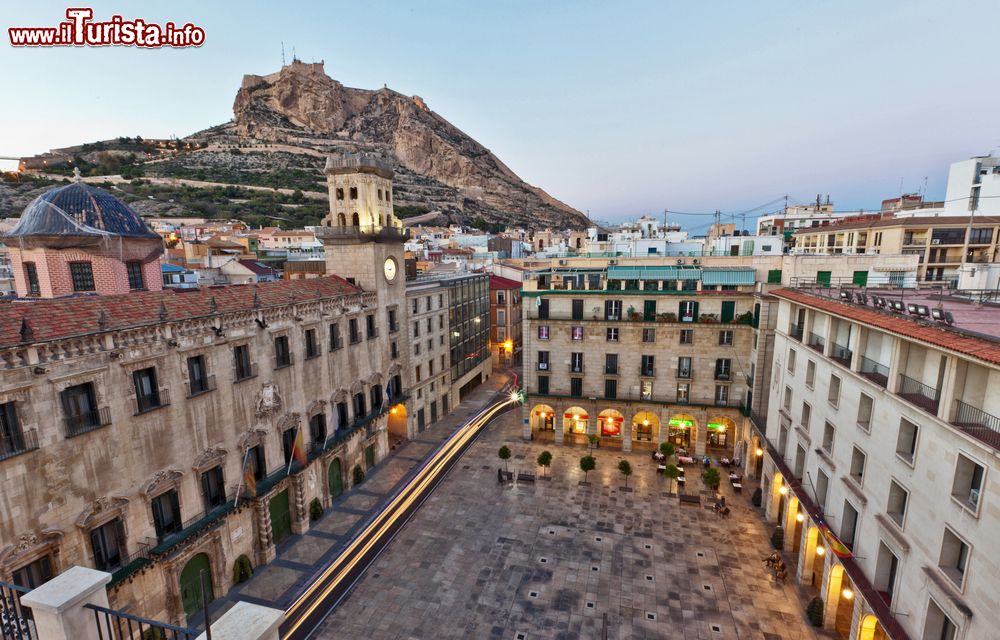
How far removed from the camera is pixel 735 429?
45.0 m

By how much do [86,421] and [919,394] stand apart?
35471 millimetres

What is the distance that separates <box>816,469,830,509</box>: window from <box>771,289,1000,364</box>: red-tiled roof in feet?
29.6

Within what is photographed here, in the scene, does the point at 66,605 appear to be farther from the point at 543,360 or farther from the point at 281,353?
the point at 543,360

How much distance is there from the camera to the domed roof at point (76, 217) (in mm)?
28672

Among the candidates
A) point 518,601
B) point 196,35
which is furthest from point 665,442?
point 196,35

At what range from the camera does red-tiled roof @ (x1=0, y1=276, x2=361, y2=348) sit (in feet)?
63.7

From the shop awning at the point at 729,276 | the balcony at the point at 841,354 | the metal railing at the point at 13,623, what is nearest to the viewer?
the metal railing at the point at 13,623

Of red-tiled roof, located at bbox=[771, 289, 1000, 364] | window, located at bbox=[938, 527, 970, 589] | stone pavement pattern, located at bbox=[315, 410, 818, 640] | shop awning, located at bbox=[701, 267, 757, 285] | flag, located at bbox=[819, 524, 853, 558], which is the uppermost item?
shop awning, located at bbox=[701, 267, 757, 285]

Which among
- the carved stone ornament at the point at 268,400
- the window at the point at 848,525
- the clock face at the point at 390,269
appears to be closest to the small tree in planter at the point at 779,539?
the window at the point at 848,525

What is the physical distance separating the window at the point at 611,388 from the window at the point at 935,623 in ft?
95.8

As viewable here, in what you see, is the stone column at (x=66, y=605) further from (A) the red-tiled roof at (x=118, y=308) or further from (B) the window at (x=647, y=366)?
(B) the window at (x=647, y=366)

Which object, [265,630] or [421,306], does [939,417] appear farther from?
[421,306]

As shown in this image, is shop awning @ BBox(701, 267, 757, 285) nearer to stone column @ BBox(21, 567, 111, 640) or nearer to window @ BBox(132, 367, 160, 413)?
window @ BBox(132, 367, 160, 413)

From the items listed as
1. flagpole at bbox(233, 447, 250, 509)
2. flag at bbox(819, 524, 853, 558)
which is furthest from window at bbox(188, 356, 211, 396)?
flag at bbox(819, 524, 853, 558)
